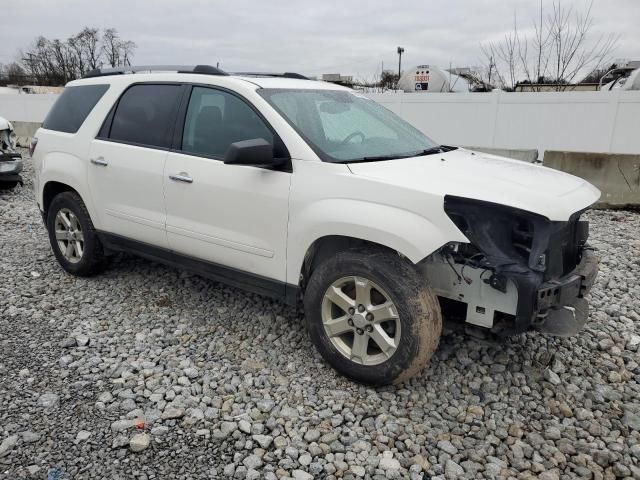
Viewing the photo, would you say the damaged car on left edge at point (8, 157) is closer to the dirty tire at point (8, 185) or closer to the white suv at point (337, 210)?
the dirty tire at point (8, 185)

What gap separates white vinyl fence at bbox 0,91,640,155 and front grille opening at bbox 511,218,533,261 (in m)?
9.41

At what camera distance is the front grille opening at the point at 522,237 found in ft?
9.51

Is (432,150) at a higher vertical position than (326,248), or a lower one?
higher

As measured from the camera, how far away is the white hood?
2766 mm

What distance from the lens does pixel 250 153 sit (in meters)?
3.14

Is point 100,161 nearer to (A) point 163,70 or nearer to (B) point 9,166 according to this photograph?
(A) point 163,70

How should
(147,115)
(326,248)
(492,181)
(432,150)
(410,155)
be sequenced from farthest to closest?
(147,115) < (432,150) < (410,155) < (326,248) < (492,181)

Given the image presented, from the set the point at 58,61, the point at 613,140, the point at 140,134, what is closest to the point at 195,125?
the point at 140,134

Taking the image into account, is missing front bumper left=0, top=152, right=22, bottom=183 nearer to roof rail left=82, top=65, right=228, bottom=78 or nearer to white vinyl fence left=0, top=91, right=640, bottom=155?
roof rail left=82, top=65, right=228, bottom=78

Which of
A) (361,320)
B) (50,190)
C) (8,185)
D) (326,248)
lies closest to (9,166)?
(8,185)

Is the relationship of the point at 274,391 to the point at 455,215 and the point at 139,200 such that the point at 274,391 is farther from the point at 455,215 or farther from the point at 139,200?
the point at 139,200

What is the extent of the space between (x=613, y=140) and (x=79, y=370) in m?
11.0

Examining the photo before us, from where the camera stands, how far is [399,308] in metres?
2.94

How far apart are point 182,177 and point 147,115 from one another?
0.79m
